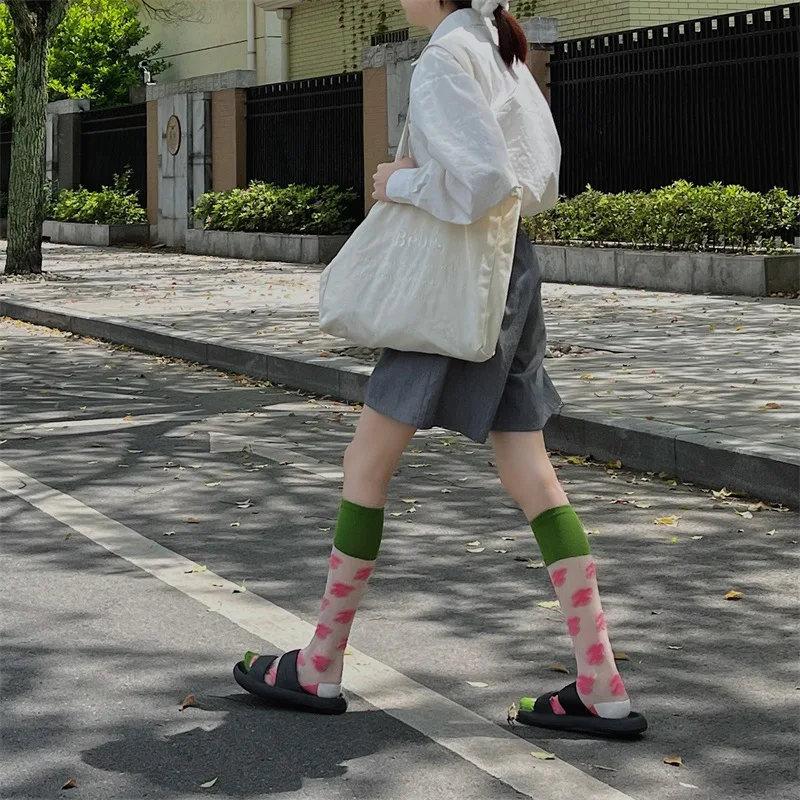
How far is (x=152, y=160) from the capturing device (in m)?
27.5

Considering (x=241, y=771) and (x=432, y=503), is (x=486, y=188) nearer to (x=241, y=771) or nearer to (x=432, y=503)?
(x=241, y=771)

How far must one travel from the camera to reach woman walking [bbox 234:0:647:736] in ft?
11.7

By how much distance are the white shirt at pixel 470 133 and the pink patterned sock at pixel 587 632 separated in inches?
36.3

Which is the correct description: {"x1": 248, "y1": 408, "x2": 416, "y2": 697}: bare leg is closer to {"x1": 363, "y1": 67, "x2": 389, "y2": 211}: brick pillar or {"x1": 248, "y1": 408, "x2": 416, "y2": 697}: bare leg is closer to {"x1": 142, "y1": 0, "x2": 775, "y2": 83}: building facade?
{"x1": 363, "y1": 67, "x2": 389, "y2": 211}: brick pillar

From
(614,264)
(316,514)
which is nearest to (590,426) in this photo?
(316,514)

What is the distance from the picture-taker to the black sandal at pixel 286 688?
3.83 meters

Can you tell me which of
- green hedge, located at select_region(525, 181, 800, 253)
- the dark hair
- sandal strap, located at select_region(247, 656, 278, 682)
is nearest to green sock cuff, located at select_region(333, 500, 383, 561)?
sandal strap, located at select_region(247, 656, 278, 682)

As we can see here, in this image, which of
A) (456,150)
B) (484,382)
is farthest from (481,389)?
(456,150)

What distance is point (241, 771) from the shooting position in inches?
135

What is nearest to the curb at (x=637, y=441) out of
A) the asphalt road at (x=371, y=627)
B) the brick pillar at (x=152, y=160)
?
the asphalt road at (x=371, y=627)

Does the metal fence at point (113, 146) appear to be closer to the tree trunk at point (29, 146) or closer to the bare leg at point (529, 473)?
the tree trunk at point (29, 146)

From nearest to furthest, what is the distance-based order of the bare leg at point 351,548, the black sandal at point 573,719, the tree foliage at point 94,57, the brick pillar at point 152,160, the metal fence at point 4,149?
the black sandal at point 573,719, the bare leg at point 351,548, the brick pillar at point 152,160, the tree foliage at point 94,57, the metal fence at point 4,149

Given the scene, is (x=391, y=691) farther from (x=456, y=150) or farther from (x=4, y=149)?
(x=4, y=149)

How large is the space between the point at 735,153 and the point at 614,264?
1.95 meters
